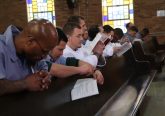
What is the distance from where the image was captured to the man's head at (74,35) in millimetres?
3908

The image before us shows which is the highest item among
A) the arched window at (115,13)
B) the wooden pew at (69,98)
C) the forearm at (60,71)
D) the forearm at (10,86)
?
the arched window at (115,13)

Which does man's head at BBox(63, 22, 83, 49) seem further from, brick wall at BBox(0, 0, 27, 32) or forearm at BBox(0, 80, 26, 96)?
brick wall at BBox(0, 0, 27, 32)

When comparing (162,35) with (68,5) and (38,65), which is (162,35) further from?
(38,65)

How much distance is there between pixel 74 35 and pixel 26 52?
71.3 inches

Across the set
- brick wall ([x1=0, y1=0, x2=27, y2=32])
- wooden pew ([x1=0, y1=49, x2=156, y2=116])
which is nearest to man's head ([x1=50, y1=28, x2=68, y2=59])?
wooden pew ([x1=0, y1=49, x2=156, y2=116])

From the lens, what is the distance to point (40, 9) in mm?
13945

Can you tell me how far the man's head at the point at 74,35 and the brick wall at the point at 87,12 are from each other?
8936 millimetres

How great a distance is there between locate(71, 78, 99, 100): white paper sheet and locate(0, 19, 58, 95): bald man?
0.77 meters

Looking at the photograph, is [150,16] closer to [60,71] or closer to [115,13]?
[115,13]

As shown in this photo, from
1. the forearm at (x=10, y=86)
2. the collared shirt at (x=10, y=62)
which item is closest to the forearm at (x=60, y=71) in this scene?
the collared shirt at (x=10, y=62)

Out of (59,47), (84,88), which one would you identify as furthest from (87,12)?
(84,88)

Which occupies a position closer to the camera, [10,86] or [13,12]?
[10,86]

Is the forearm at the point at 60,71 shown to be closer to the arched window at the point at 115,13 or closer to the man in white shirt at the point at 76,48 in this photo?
the man in white shirt at the point at 76,48

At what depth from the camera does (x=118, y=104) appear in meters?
4.09
